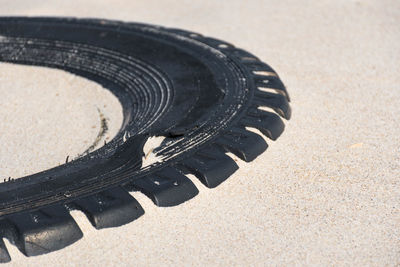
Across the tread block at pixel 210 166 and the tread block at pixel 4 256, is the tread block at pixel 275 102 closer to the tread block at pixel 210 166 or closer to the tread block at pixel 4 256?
the tread block at pixel 210 166

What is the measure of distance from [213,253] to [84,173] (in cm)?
56

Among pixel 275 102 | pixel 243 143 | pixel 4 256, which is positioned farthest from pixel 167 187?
pixel 275 102

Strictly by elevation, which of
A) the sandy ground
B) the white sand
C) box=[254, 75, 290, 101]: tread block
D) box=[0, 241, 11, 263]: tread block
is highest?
box=[254, 75, 290, 101]: tread block

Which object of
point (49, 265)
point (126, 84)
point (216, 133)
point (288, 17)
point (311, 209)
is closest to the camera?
point (49, 265)

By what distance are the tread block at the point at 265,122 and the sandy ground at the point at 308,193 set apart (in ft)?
0.14

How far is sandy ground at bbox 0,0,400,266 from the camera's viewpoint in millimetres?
1714

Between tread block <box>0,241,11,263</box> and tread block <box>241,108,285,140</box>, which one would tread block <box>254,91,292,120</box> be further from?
tread block <box>0,241,11,263</box>

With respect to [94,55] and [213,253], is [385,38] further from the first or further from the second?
[213,253]

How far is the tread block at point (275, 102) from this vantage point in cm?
249

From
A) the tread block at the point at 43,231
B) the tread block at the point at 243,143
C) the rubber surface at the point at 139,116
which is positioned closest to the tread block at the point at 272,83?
the rubber surface at the point at 139,116

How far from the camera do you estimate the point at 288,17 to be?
151 inches

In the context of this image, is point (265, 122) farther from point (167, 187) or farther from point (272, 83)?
point (167, 187)

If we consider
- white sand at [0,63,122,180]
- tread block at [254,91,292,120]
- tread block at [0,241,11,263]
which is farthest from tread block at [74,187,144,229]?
tread block at [254,91,292,120]

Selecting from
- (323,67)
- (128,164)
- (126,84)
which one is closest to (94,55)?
(126,84)
